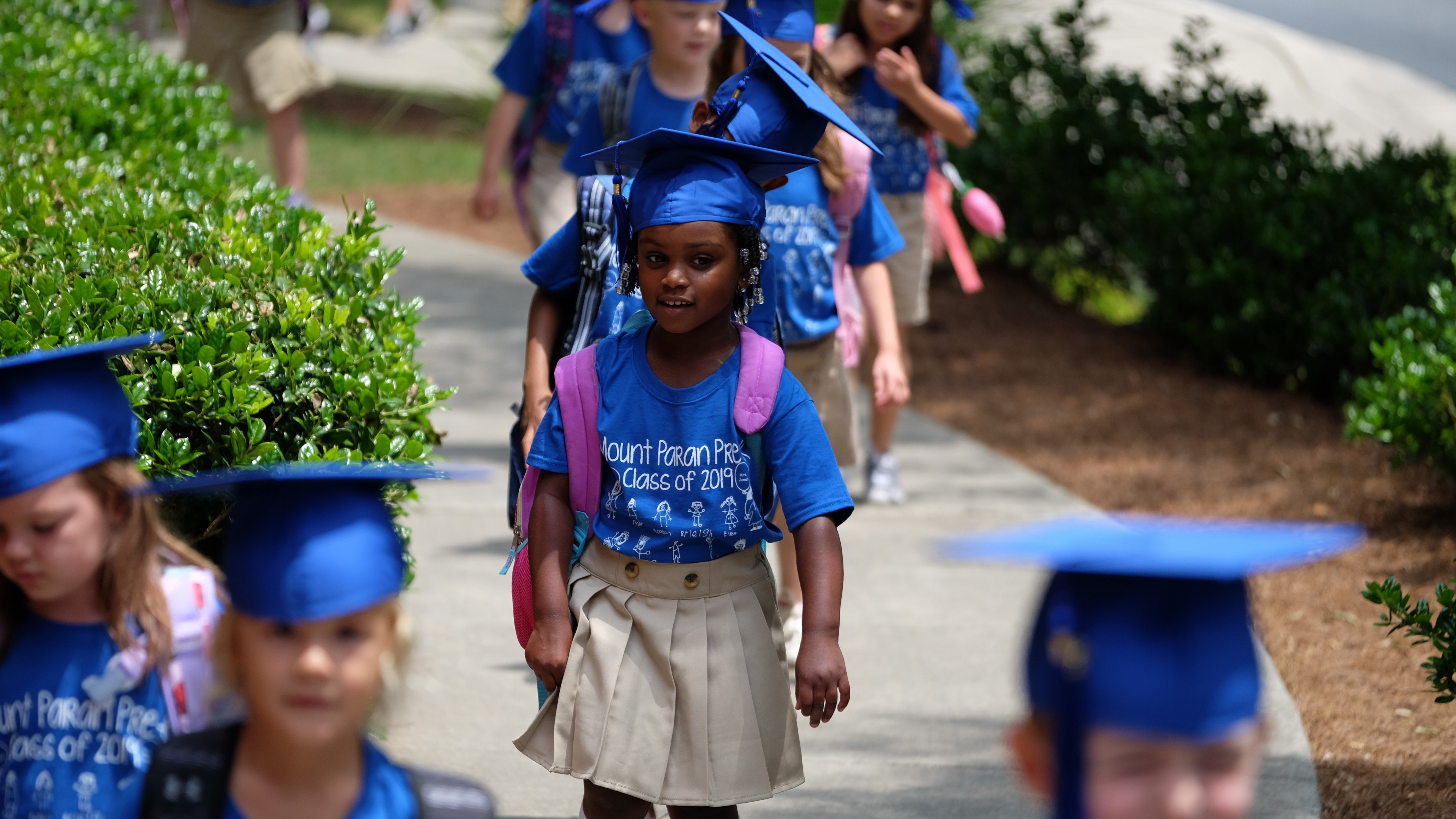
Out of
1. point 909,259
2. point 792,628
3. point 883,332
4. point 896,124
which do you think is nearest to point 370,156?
point 909,259

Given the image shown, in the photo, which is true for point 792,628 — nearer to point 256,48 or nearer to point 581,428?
point 581,428

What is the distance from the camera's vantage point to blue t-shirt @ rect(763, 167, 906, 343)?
14.3 ft

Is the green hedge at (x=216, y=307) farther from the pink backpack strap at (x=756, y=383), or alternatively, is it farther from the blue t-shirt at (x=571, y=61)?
the blue t-shirt at (x=571, y=61)

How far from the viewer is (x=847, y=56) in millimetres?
5688

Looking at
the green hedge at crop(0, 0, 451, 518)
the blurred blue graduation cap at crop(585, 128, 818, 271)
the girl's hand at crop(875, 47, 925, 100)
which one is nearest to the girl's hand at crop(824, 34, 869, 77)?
the girl's hand at crop(875, 47, 925, 100)

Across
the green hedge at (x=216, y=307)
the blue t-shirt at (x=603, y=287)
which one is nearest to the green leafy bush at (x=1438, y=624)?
the blue t-shirt at (x=603, y=287)

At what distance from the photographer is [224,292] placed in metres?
3.73

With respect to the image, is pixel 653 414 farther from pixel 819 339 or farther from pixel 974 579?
pixel 974 579

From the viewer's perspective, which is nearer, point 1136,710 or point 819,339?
point 1136,710

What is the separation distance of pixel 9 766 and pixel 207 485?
0.59 metres

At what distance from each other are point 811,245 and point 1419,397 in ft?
8.34

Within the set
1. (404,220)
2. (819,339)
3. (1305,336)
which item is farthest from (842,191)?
(404,220)

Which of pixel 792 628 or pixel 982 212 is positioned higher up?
pixel 982 212

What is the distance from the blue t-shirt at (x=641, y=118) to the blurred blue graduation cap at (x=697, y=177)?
1.40 metres
